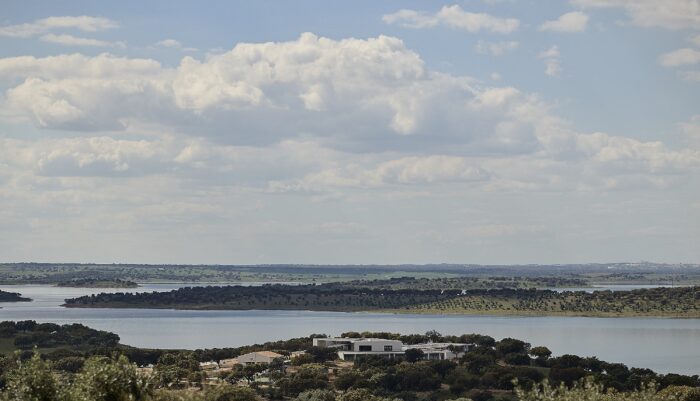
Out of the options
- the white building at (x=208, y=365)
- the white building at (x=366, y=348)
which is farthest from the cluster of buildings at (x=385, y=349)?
the white building at (x=208, y=365)

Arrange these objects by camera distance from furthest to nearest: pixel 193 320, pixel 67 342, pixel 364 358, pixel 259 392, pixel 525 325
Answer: pixel 193 320, pixel 525 325, pixel 67 342, pixel 364 358, pixel 259 392

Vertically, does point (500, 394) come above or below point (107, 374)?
below

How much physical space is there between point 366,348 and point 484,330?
2293 inches

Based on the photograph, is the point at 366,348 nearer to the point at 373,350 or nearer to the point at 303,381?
the point at 373,350

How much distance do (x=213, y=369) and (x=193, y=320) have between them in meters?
107

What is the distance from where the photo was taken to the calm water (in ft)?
405

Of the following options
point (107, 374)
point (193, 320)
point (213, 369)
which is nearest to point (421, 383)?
point (213, 369)

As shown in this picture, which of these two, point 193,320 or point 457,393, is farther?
point 193,320

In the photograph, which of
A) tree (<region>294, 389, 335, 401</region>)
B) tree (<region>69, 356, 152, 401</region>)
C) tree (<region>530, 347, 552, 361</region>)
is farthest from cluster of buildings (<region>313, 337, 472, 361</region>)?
tree (<region>69, 356, 152, 401</region>)

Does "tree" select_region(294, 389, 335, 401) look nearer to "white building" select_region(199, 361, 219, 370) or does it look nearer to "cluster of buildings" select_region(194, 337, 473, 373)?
"white building" select_region(199, 361, 219, 370)

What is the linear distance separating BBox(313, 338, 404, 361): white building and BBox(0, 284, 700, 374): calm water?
26.4m

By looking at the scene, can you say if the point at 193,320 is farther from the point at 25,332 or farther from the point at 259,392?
the point at 259,392

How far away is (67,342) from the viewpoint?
125438 mm

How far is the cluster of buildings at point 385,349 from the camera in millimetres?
99688
